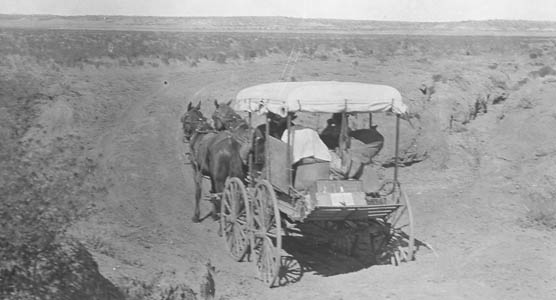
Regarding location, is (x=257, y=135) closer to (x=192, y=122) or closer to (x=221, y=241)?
(x=221, y=241)

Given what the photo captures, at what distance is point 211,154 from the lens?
40.5 feet

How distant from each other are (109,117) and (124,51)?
631 inches

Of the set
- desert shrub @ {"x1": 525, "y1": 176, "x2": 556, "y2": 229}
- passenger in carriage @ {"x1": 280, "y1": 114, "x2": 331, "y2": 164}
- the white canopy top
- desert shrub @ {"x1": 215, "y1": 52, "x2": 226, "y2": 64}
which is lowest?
desert shrub @ {"x1": 525, "y1": 176, "x2": 556, "y2": 229}

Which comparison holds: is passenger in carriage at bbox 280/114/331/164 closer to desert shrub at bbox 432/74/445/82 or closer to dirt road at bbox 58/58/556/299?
dirt road at bbox 58/58/556/299

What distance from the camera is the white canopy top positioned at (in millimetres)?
9125

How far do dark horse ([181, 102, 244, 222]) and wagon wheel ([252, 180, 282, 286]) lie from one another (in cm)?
179

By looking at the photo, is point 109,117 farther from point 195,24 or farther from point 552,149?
point 195,24

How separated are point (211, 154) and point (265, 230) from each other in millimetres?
2985

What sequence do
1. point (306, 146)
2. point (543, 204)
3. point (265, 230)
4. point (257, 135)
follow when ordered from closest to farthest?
point (306, 146) < point (265, 230) < point (257, 135) < point (543, 204)

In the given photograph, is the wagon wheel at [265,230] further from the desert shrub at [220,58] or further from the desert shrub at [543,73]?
the desert shrub at [220,58]

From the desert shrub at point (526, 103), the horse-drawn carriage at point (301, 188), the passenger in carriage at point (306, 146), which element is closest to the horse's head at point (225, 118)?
the horse-drawn carriage at point (301, 188)

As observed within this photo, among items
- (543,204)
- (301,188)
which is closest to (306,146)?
(301,188)

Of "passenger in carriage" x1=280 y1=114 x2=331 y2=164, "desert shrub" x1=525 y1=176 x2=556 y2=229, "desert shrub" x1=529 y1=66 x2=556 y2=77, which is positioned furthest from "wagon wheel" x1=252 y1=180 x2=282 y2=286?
"desert shrub" x1=529 y1=66 x2=556 y2=77

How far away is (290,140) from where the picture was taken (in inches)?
379
